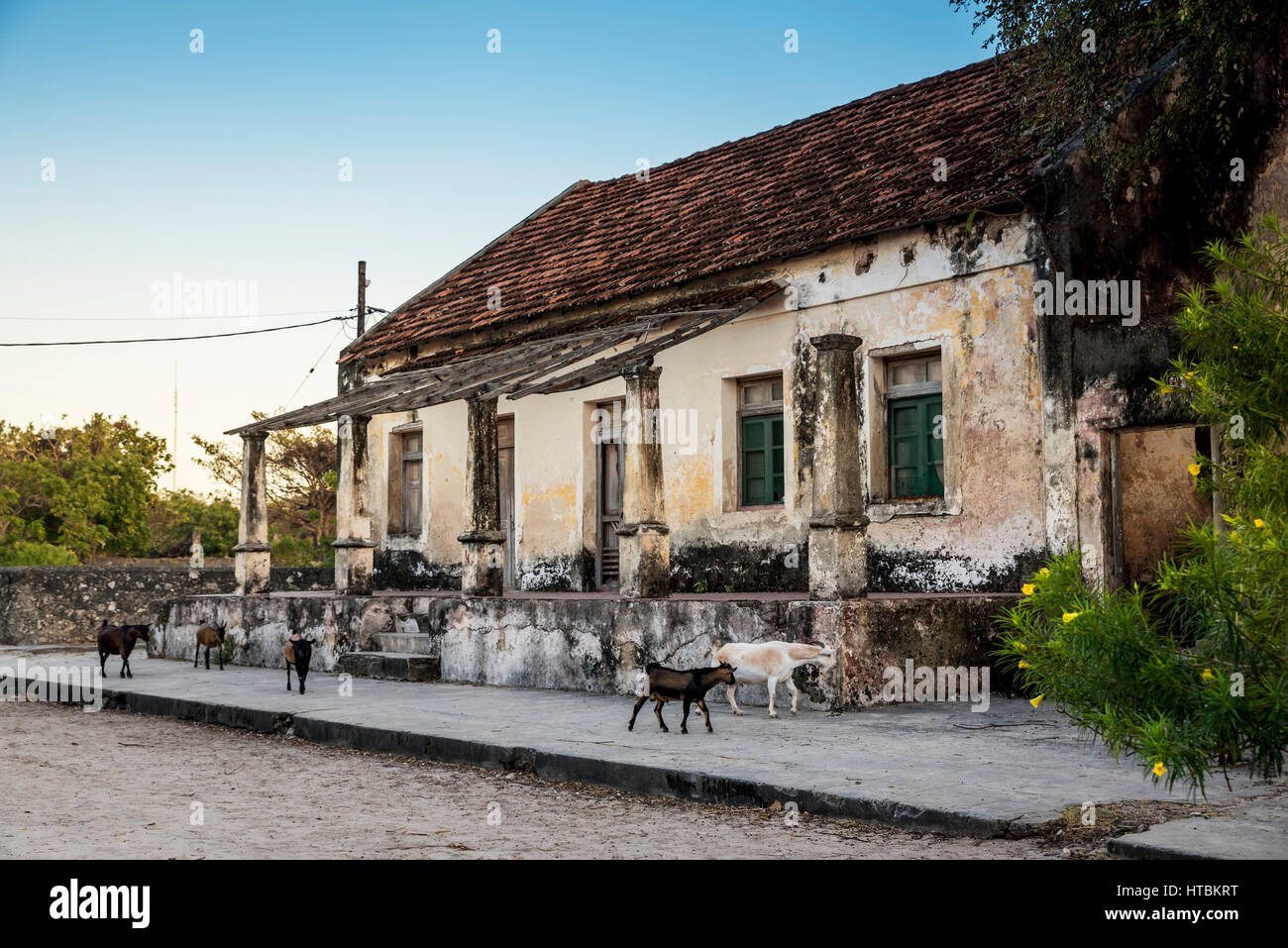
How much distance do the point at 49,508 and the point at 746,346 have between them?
2874cm

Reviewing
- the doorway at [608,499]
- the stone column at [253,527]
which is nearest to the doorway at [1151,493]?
the doorway at [608,499]

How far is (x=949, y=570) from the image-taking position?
1114cm

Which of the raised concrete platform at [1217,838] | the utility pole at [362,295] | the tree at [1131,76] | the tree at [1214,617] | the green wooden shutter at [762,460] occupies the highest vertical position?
the utility pole at [362,295]

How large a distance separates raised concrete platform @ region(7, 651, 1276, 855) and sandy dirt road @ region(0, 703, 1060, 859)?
14cm

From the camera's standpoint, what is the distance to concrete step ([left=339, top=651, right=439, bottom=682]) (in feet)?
41.1

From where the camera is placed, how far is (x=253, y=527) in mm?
15625

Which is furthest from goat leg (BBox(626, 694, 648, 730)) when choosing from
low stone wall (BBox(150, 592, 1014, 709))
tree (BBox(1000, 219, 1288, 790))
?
tree (BBox(1000, 219, 1288, 790))

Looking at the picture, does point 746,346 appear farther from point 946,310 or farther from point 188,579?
point 188,579

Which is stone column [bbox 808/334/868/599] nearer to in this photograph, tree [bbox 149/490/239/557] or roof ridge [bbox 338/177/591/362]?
roof ridge [bbox 338/177/591/362]

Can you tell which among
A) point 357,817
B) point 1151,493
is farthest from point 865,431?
point 357,817

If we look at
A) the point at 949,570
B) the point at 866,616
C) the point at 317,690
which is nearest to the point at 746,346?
the point at 949,570

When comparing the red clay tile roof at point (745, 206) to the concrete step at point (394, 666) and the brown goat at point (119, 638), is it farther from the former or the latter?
the brown goat at point (119, 638)

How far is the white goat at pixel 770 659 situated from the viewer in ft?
29.0

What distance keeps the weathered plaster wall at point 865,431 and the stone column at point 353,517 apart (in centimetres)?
211
